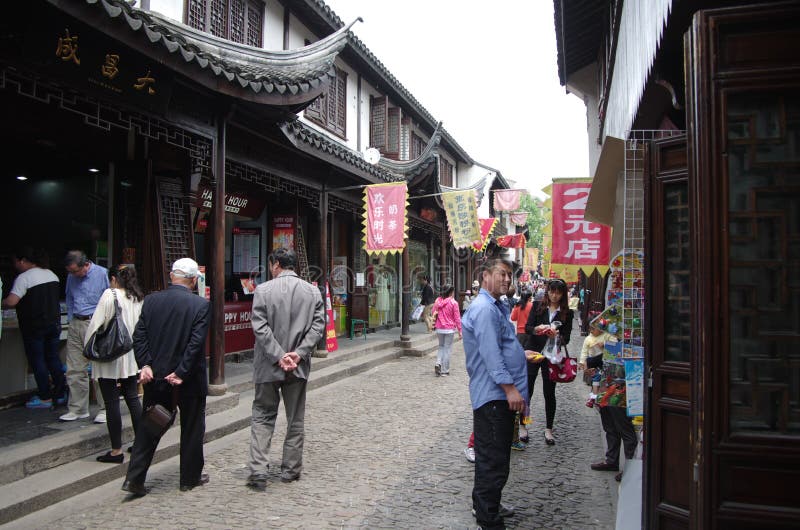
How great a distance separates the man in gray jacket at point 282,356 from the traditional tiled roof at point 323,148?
4062 millimetres

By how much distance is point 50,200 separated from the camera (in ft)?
26.5

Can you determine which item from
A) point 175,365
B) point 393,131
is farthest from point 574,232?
point 393,131

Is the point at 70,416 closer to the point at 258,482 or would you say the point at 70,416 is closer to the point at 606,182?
the point at 258,482

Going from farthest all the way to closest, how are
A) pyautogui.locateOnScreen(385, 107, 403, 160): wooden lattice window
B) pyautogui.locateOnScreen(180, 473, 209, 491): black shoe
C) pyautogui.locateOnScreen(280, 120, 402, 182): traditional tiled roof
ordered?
pyautogui.locateOnScreen(385, 107, 403, 160): wooden lattice window < pyautogui.locateOnScreen(280, 120, 402, 182): traditional tiled roof < pyautogui.locateOnScreen(180, 473, 209, 491): black shoe

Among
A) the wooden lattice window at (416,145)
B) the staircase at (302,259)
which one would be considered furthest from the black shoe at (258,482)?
the wooden lattice window at (416,145)

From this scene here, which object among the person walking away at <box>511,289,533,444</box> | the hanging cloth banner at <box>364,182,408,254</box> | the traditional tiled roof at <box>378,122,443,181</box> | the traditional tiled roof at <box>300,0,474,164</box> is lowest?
the person walking away at <box>511,289,533,444</box>

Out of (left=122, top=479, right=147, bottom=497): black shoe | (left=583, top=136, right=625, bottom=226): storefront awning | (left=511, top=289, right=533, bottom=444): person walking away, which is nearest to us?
(left=583, top=136, right=625, bottom=226): storefront awning

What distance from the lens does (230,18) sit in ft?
30.9

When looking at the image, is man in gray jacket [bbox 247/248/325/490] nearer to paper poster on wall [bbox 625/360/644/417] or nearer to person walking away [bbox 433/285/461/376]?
paper poster on wall [bbox 625/360/644/417]

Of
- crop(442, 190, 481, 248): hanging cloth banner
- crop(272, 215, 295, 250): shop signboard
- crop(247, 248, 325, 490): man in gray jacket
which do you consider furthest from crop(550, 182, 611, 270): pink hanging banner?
crop(442, 190, 481, 248): hanging cloth banner

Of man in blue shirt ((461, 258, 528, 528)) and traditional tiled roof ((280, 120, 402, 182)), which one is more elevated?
traditional tiled roof ((280, 120, 402, 182))

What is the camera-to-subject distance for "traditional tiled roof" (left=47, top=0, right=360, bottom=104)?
471 cm

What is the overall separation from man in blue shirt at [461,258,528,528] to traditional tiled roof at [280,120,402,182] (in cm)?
556

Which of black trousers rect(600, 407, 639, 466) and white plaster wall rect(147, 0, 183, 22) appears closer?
black trousers rect(600, 407, 639, 466)
